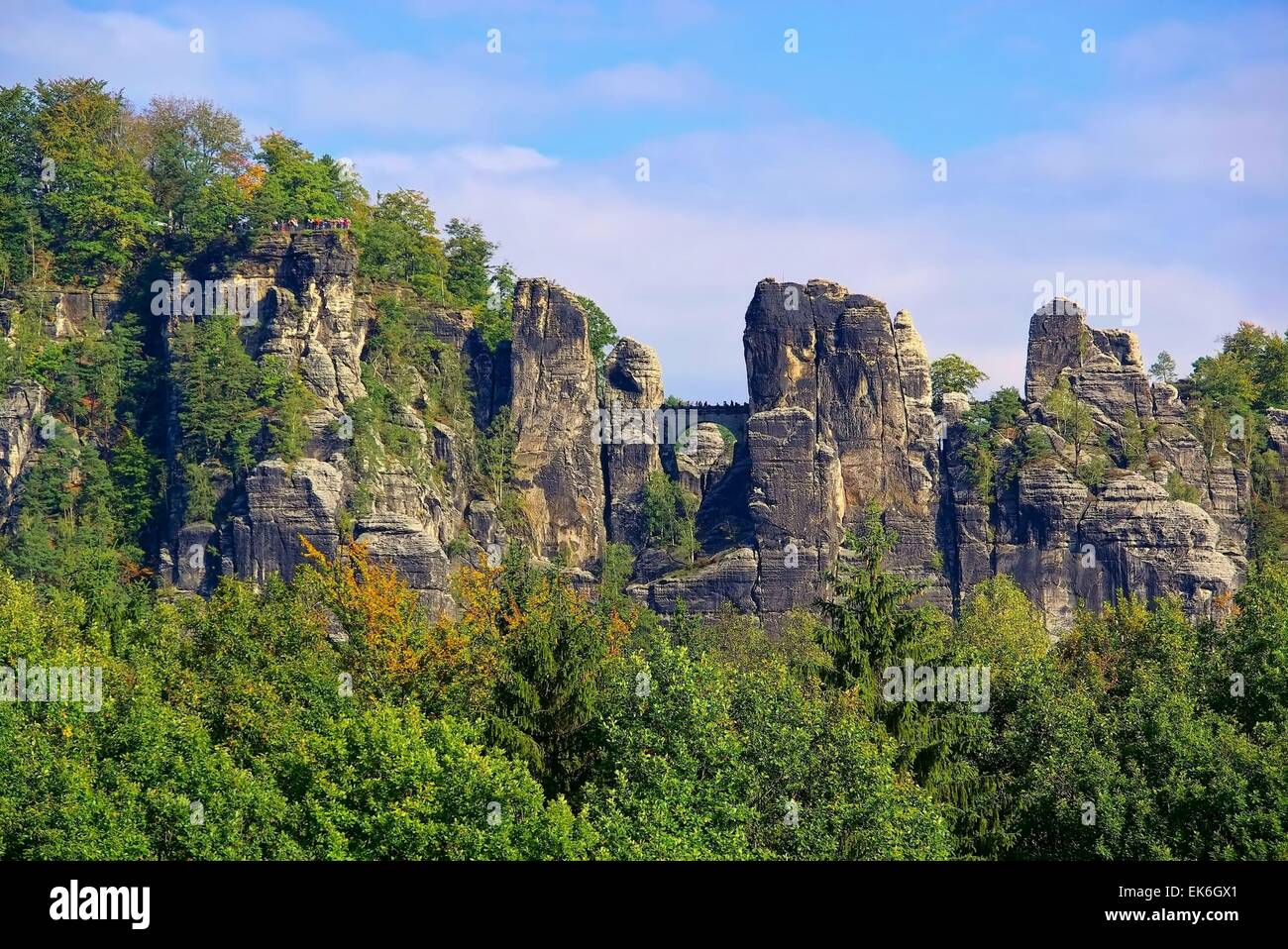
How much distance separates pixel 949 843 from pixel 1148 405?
4361 cm

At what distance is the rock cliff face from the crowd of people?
2054mm

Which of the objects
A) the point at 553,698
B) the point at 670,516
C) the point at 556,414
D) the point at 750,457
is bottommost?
the point at 553,698

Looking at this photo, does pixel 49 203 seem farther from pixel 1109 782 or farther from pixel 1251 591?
pixel 1109 782

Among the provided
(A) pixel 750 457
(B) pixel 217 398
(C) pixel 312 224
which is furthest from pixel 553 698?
(C) pixel 312 224

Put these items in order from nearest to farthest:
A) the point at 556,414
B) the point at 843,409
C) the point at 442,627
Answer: the point at 442,627, the point at 843,409, the point at 556,414

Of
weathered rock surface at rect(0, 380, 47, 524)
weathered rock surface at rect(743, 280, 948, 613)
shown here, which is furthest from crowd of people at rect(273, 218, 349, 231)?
weathered rock surface at rect(743, 280, 948, 613)

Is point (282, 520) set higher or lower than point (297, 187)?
lower

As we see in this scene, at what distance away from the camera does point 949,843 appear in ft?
150

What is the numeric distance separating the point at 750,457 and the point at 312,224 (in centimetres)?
1812

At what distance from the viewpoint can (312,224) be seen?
288 feet

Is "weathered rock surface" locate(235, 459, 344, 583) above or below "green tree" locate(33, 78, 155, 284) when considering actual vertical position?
below

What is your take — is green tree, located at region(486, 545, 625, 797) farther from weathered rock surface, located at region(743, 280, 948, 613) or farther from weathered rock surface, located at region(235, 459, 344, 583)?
weathered rock surface, located at region(743, 280, 948, 613)

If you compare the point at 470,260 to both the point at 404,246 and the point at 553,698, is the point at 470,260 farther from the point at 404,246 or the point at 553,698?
the point at 553,698

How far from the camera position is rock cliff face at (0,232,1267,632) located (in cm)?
8138
